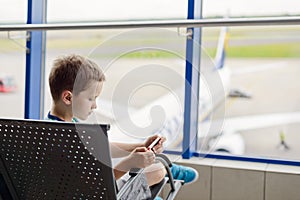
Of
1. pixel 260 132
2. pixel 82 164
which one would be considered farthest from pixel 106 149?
pixel 260 132

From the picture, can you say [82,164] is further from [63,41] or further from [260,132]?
[260,132]

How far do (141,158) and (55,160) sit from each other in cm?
27

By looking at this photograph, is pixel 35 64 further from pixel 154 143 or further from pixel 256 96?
pixel 256 96

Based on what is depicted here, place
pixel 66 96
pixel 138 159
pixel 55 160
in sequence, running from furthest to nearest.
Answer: pixel 66 96, pixel 138 159, pixel 55 160

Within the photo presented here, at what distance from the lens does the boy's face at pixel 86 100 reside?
156 centimetres

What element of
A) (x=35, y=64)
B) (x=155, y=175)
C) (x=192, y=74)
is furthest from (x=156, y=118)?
(x=35, y=64)

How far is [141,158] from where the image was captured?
4.66ft

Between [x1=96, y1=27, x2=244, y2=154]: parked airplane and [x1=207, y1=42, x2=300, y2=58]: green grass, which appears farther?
[x1=207, y1=42, x2=300, y2=58]: green grass

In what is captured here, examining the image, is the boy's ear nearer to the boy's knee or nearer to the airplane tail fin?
the boy's knee

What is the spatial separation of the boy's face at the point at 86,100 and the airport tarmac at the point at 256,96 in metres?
0.04

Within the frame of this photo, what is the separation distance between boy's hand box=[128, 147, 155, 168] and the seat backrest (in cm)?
17

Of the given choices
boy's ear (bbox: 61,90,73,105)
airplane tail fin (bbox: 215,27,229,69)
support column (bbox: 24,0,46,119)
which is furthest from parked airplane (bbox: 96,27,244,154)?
support column (bbox: 24,0,46,119)

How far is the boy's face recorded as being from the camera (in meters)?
1.56

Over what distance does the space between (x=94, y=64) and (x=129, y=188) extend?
0.50m
